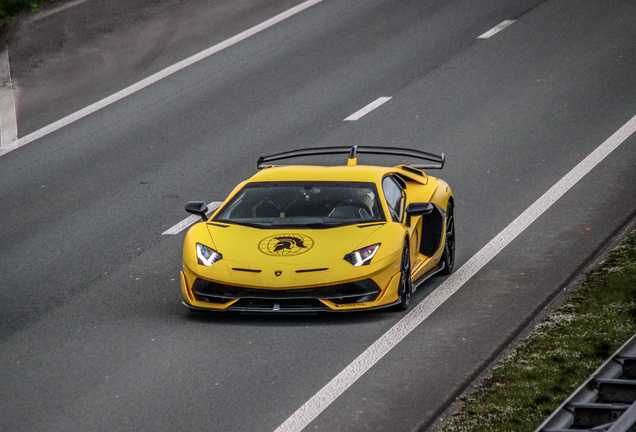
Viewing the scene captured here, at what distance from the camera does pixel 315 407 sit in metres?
7.66

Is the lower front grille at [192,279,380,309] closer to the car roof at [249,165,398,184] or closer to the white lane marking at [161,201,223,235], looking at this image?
the car roof at [249,165,398,184]

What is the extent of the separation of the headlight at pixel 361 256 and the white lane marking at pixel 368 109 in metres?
8.74

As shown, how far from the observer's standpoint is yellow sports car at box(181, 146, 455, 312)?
9414mm

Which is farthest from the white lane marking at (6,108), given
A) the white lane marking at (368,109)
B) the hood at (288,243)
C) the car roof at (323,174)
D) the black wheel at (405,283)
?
the black wheel at (405,283)

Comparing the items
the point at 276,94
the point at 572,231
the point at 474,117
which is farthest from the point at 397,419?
the point at 276,94

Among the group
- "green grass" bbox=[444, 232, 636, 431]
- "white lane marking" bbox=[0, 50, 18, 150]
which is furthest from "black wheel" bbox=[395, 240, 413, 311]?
"white lane marking" bbox=[0, 50, 18, 150]

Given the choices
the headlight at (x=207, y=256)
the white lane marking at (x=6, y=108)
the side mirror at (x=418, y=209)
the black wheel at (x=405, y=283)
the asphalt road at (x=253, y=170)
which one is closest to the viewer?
the asphalt road at (x=253, y=170)

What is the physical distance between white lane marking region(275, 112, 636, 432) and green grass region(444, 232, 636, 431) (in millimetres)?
974

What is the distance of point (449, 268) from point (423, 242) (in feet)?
1.92

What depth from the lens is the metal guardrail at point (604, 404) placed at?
6223 mm

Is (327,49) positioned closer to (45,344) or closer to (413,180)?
(413,180)

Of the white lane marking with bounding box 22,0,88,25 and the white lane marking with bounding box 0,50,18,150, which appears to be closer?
the white lane marking with bounding box 0,50,18,150

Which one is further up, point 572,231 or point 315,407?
point 315,407

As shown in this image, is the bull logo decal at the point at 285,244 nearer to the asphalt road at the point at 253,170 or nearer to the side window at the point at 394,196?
the asphalt road at the point at 253,170
